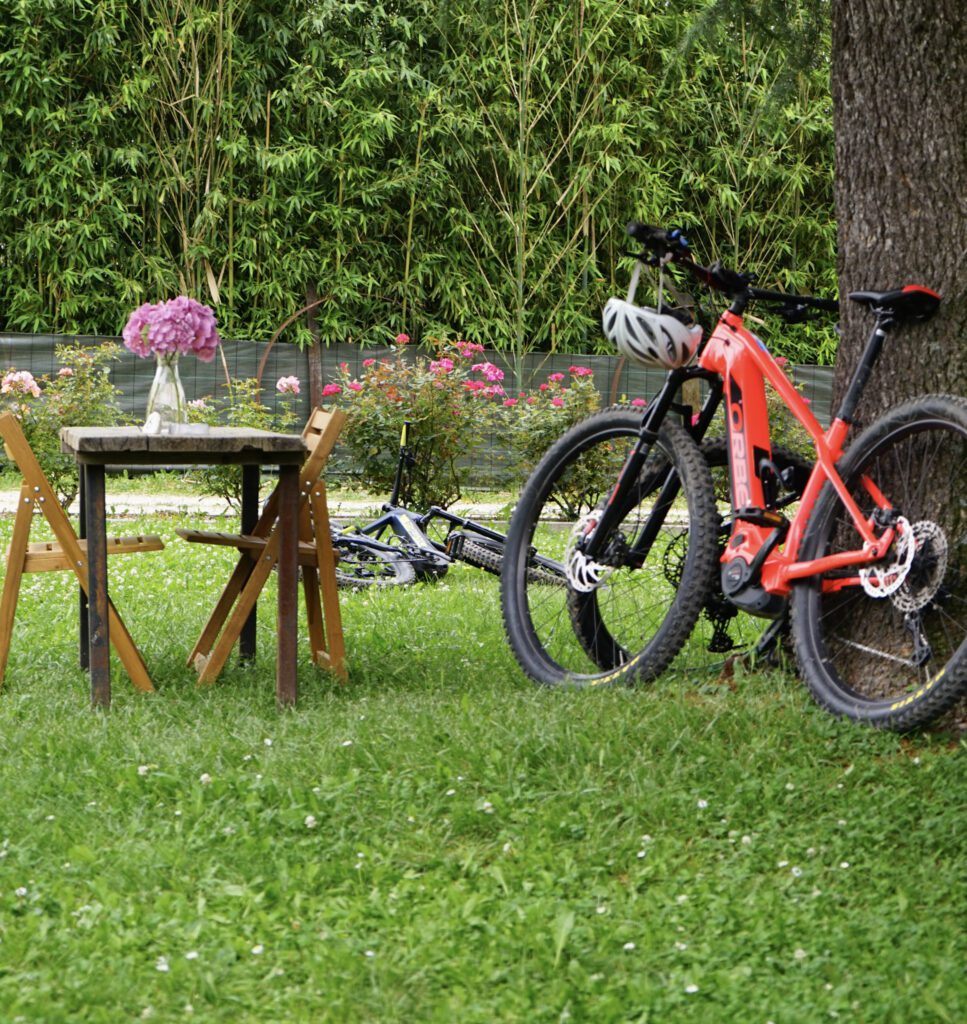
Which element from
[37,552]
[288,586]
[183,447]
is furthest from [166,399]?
[288,586]

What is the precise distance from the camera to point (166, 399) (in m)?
4.61

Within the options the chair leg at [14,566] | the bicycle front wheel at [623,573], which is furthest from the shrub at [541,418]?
the chair leg at [14,566]

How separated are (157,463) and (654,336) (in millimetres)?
1652

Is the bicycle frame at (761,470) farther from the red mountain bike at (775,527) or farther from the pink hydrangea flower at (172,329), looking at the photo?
the pink hydrangea flower at (172,329)

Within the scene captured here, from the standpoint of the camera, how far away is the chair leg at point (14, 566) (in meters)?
4.41

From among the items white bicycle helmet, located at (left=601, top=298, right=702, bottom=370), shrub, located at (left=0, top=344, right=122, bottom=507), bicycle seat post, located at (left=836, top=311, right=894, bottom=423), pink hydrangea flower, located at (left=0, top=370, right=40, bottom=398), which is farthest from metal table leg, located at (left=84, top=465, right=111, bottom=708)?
pink hydrangea flower, located at (left=0, top=370, right=40, bottom=398)

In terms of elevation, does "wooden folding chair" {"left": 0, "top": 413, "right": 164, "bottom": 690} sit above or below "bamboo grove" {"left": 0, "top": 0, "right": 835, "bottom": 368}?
below

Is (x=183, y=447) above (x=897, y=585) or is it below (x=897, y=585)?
above

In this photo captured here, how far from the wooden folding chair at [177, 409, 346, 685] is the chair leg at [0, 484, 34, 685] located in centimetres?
50

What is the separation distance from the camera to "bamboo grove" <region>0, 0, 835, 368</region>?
13.3 meters

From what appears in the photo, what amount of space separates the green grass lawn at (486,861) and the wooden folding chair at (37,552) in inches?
8.9

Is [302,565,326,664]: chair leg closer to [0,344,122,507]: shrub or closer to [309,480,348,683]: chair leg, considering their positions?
[309,480,348,683]: chair leg

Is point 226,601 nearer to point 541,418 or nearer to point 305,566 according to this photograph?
point 305,566

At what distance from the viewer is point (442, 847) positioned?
123 inches
